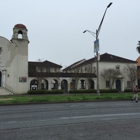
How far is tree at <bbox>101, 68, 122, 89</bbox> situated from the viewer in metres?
46.9

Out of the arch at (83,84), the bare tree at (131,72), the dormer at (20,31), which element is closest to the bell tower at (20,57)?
the dormer at (20,31)

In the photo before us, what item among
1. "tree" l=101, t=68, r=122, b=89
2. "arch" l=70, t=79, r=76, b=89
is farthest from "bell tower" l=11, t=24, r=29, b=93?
"tree" l=101, t=68, r=122, b=89

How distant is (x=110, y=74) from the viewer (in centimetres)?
4706

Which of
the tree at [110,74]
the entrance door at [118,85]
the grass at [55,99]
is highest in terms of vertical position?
the tree at [110,74]

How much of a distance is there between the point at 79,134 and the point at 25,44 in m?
33.8

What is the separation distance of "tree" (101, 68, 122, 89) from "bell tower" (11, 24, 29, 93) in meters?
20.0

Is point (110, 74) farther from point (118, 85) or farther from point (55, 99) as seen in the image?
point (55, 99)

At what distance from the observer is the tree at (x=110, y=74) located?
4688 centimetres

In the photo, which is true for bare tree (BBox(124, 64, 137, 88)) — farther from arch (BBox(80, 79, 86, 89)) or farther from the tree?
arch (BBox(80, 79, 86, 89))

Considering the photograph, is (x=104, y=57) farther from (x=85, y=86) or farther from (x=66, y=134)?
(x=66, y=134)

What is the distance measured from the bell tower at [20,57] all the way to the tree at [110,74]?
20006 mm

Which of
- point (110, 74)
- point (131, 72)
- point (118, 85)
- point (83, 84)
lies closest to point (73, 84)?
point (83, 84)

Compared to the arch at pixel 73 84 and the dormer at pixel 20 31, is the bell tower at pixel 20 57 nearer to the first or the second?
the dormer at pixel 20 31

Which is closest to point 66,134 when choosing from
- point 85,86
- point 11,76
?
point 11,76
